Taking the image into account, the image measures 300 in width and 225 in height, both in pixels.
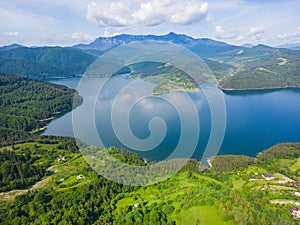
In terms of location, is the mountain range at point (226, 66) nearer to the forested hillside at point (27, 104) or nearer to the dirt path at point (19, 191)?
the forested hillside at point (27, 104)

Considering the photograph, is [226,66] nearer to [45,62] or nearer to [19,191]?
[45,62]

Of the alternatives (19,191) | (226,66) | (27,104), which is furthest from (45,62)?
(19,191)

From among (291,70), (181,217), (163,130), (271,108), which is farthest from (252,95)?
(181,217)

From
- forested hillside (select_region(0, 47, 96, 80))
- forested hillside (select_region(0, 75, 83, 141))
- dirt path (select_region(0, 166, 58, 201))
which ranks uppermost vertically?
forested hillside (select_region(0, 47, 96, 80))

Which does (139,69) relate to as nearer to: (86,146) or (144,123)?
(144,123)

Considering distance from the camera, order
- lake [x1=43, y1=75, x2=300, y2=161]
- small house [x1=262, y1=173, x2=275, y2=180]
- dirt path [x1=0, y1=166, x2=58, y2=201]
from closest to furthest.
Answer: dirt path [x1=0, y1=166, x2=58, y2=201] → small house [x1=262, y1=173, x2=275, y2=180] → lake [x1=43, y1=75, x2=300, y2=161]

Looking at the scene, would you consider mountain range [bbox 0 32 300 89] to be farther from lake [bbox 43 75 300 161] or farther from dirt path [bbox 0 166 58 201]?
dirt path [bbox 0 166 58 201]

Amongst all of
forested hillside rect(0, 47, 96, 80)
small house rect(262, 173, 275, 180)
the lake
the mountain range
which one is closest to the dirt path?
the lake
